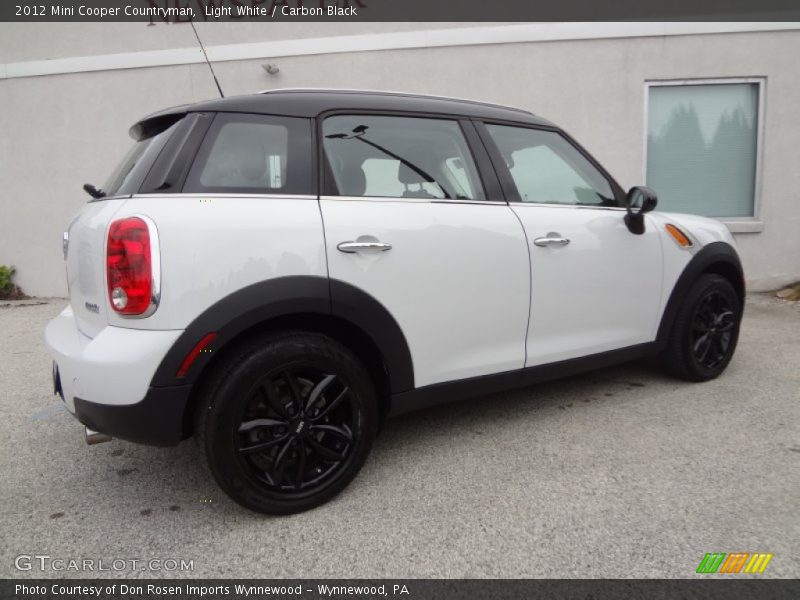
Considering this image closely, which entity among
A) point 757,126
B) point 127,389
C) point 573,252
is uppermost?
point 757,126

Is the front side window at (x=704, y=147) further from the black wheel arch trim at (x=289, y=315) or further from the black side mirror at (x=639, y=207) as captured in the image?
the black wheel arch trim at (x=289, y=315)

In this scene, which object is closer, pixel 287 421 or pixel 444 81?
pixel 287 421

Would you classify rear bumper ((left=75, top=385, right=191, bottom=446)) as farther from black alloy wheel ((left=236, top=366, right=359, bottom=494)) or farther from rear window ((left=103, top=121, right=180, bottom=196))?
rear window ((left=103, top=121, right=180, bottom=196))

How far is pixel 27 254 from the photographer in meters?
7.28

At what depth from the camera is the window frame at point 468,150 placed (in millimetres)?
2107

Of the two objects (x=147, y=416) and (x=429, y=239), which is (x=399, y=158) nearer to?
(x=429, y=239)

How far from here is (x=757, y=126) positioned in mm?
6508

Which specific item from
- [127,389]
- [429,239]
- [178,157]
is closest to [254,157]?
[178,157]

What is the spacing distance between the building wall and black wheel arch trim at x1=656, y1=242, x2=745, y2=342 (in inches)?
136

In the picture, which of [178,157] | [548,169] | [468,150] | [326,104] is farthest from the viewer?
[548,169]

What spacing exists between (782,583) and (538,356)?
4.13 feet

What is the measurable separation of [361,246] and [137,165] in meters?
0.93
